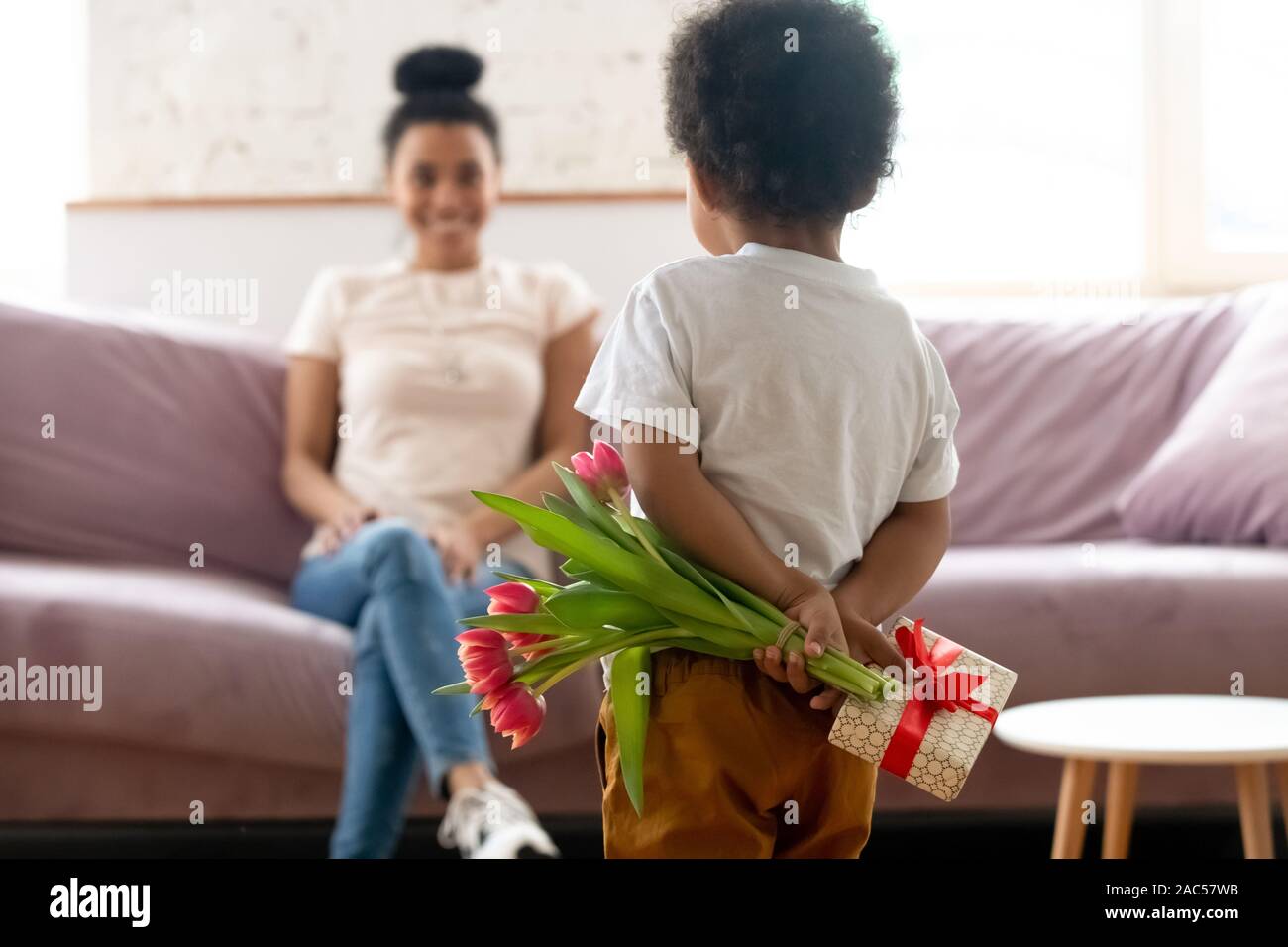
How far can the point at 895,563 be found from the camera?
3.20 ft

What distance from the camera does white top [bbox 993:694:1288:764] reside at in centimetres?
143

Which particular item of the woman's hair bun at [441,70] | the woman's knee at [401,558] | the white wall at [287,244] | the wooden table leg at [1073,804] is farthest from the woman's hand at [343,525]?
Result: the wooden table leg at [1073,804]

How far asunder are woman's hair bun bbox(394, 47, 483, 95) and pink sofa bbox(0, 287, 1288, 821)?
675 mm

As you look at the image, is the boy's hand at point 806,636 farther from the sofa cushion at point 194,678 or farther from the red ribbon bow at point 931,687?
the sofa cushion at point 194,678

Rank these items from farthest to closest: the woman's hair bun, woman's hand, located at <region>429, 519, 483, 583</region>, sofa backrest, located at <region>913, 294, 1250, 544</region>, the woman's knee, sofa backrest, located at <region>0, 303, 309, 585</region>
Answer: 1. the woman's hair bun
2. sofa backrest, located at <region>913, 294, 1250, 544</region>
3. sofa backrest, located at <region>0, 303, 309, 585</region>
4. woman's hand, located at <region>429, 519, 483, 583</region>
5. the woman's knee

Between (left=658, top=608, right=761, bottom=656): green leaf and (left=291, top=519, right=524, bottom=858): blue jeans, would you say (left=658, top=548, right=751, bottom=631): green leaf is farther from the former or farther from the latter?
(left=291, top=519, right=524, bottom=858): blue jeans

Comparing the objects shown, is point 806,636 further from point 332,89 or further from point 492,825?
point 332,89

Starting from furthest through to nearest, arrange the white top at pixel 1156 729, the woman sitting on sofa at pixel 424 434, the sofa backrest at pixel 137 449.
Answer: the sofa backrest at pixel 137 449 < the woman sitting on sofa at pixel 424 434 < the white top at pixel 1156 729

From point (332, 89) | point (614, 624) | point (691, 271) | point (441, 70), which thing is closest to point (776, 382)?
point (691, 271)

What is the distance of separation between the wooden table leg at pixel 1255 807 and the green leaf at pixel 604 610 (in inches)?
38.1

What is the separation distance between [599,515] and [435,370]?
1.43 meters

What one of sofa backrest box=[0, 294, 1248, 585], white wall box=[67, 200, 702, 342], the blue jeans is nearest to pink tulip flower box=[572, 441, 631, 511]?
the blue jeans

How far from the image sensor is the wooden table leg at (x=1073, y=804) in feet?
5.35
